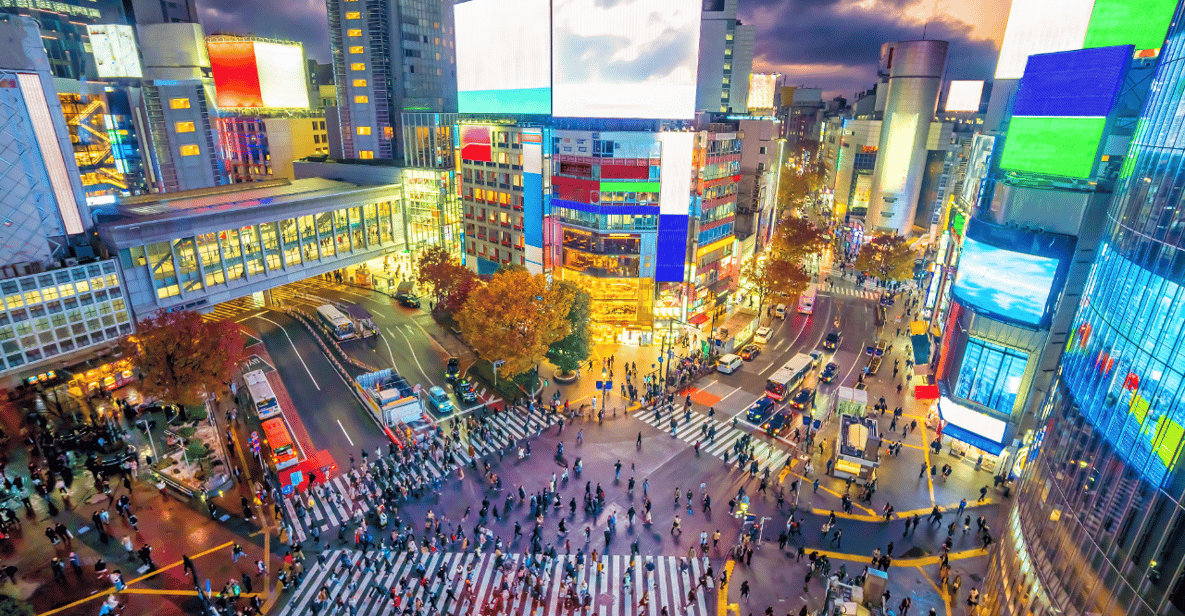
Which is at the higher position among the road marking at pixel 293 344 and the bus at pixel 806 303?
the bus at pixel 806 303

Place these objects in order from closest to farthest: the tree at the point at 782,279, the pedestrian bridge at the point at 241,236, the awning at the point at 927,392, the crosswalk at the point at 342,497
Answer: the crosswalk at the point at 342,497, the awning at the point at 927,392, the pedestrian bridge at the point at 241,236, the tree at the point at 782,279

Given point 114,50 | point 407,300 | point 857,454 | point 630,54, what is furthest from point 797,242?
point 114,50

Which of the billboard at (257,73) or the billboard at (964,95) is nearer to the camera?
the billboard at (257,73)

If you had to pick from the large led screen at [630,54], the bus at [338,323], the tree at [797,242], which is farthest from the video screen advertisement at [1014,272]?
the bus at [338,323]

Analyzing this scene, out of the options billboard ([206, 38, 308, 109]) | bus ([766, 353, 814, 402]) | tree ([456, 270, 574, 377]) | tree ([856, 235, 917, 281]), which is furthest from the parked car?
billboard ([206, 38, 308, 109])

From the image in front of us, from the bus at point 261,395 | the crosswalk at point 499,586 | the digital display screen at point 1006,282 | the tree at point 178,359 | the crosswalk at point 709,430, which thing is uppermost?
the digital display screen at point 1006,282

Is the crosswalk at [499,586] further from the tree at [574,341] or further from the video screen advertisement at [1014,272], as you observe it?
the video screen advertisement at [1014,272]

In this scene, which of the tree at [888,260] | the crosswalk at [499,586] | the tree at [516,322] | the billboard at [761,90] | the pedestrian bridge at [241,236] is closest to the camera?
the crosswalk at [499,586]
